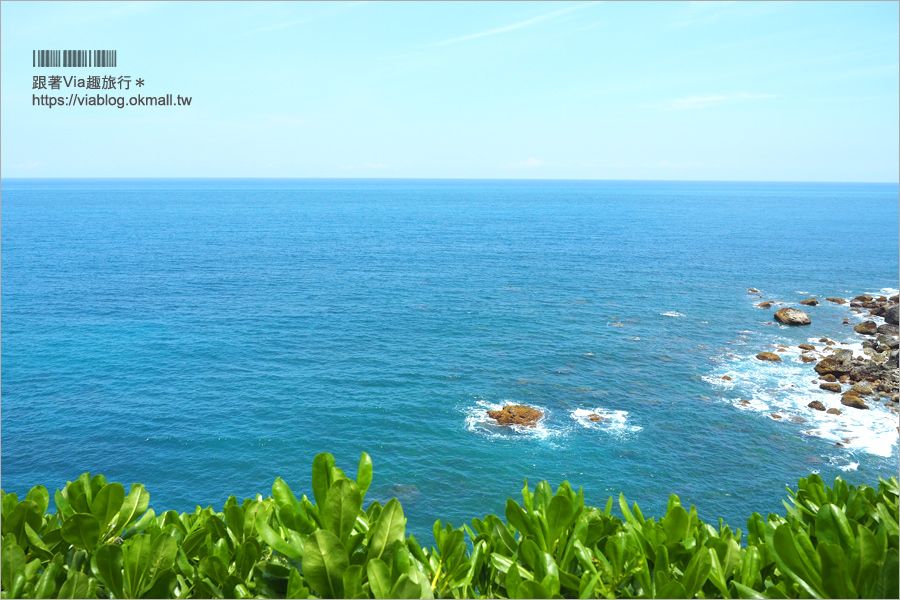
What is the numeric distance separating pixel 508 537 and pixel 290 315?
216ft

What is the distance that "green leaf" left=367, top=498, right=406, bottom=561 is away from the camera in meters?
5.44

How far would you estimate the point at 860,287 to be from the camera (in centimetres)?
8200

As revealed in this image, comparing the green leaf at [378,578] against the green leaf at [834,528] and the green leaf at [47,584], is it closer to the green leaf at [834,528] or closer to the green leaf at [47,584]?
the green leaf at [47,584]

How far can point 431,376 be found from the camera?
170ft

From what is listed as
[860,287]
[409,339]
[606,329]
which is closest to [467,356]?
[409,339]

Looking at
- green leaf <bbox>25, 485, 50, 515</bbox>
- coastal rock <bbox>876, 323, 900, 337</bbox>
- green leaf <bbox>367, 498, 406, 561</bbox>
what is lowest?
coastal rock <bbox>876, 323, 900, 337</bbox>

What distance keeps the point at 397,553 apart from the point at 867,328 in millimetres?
70347

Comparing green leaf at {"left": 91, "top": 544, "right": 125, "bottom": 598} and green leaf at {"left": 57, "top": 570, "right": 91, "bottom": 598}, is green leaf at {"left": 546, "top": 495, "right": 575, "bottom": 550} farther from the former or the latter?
green leaf at {"left": 57, "top": 570, "right": 91, "bottom": 598}

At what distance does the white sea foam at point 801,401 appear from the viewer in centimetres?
4147

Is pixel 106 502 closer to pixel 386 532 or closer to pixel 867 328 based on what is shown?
pixel 386 532

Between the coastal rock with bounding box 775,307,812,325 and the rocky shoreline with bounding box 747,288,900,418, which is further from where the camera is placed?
the coastal rock with bounding box 775,307,812,325

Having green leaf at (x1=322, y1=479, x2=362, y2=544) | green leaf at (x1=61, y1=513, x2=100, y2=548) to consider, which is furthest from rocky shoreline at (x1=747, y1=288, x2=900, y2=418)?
green leaf at (x1=61, y1=513, x2=100, y2=548)

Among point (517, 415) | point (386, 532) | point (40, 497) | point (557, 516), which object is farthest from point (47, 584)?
point (517, 415)

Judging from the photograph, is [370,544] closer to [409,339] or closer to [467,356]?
[467,356]
